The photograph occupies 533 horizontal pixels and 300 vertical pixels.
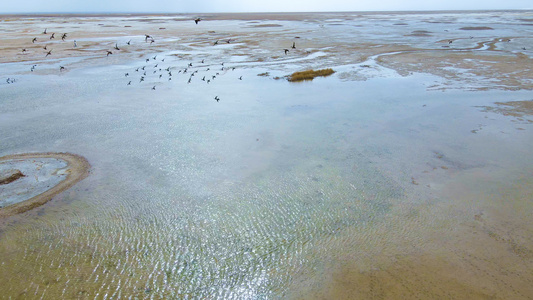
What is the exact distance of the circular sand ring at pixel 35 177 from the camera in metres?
8.34

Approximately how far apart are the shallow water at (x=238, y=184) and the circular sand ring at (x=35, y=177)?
0.39 meters

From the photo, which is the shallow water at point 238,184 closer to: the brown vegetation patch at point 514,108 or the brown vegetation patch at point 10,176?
the brown vegetation patch at point 514,108

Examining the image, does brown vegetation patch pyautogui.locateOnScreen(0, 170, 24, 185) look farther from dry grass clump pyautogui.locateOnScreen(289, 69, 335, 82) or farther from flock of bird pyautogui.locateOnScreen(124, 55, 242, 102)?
dry grass clump pyautogui.locateOnScreen(289, 69, 335, 82)

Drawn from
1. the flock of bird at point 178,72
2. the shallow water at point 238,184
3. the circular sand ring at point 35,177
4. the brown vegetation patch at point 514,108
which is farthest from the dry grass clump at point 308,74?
the circular sand ring at point 35,177

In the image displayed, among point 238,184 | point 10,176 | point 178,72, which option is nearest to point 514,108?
point 238,184

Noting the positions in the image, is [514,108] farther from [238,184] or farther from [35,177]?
[35,177]

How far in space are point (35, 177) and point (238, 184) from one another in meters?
5.67

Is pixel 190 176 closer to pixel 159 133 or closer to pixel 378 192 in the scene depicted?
pixel 159 133

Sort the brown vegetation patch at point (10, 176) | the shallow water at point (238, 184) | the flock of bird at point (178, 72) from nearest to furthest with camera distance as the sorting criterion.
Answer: the shallow water at point (238, 184), the brown vegetation patch at point (10, 176), the flock of bird at point (178, 72)

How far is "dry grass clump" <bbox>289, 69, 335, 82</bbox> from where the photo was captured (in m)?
21.8

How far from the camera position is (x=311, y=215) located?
25.6 ft

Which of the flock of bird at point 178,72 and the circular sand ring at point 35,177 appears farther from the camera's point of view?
the flock of bird at point 178,72

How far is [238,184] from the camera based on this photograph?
916cm

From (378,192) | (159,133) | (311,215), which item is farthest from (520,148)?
(159,133)
